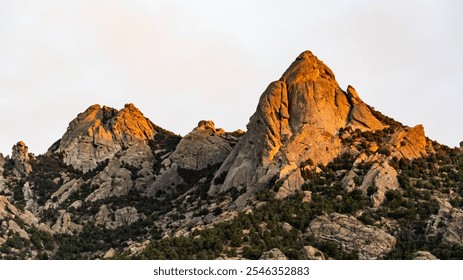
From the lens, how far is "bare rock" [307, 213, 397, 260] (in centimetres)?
9250

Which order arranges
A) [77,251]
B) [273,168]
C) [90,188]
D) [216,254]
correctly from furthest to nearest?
[90,188]
[77,251]
[273,168]
[216,254]

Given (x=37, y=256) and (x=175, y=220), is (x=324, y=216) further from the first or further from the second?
(x=37, y=256)

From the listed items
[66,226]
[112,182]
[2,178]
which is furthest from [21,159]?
[66,226]

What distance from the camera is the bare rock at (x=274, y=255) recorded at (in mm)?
89369

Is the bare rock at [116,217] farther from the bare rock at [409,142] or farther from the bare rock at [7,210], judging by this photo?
the bare rock at [409,142]

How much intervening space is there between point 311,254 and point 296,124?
3173 centimetres

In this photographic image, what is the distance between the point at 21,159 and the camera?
145125 mm

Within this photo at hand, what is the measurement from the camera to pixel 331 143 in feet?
379

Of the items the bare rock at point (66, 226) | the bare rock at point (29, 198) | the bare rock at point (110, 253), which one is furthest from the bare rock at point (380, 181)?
the bare rock at point (29, 198)

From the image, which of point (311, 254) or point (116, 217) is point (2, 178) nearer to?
point (116, 217)

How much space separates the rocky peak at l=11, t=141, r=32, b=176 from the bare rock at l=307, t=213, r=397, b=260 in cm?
6602

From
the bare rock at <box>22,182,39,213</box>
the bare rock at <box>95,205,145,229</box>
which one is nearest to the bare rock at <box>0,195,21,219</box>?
the bare rock at <box>22,182,39,213</box>

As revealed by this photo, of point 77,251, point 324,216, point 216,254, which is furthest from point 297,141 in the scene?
point 77,251

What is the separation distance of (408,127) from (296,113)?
1818 centimetres
